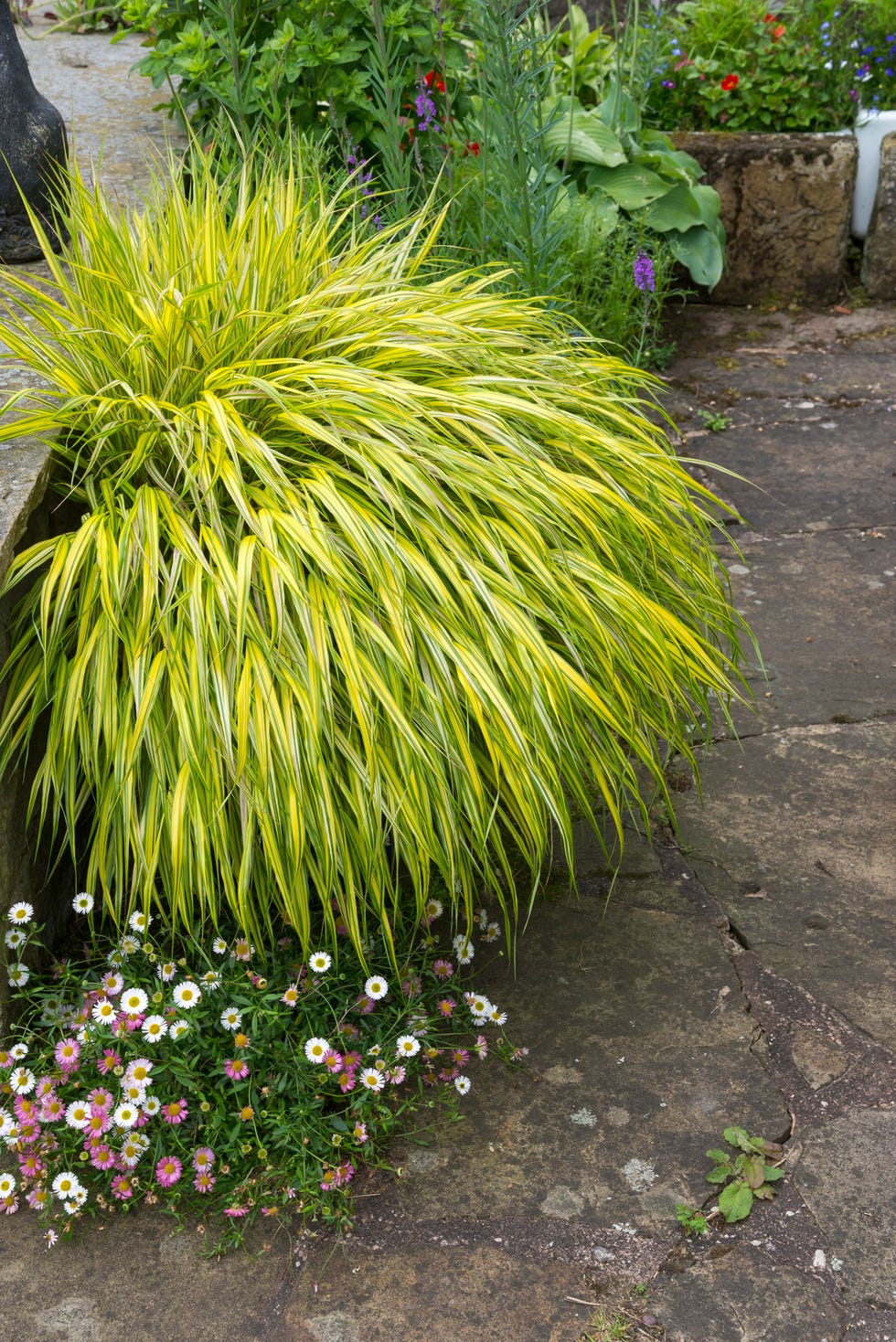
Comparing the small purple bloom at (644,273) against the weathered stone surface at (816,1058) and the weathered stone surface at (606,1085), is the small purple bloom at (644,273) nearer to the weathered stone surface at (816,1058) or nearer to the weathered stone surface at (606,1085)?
the weathered stone surface at (606,1085)

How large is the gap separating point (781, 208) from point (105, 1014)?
3.98 metres

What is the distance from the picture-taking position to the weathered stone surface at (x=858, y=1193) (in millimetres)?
1509

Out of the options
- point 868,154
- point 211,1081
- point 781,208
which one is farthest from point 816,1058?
point 868,154

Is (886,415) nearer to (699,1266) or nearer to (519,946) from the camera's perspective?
(519,946)

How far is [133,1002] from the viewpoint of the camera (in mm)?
1645

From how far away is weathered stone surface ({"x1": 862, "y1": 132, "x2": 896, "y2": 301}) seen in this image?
173 inches

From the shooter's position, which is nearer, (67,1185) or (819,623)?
(67,1185)

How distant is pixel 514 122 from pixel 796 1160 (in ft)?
7.28

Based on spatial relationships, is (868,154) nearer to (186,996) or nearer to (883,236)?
(883,236)

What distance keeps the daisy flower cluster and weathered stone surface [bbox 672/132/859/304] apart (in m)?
3.62

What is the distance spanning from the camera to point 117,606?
5.30 feet

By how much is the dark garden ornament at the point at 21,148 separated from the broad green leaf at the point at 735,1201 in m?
2.42

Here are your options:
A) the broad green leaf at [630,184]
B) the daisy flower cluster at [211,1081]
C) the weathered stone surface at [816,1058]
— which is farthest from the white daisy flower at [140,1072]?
the broad green leaf at [630,184]

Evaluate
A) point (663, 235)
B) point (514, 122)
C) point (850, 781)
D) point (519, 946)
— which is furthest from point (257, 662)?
point (663, 235)
